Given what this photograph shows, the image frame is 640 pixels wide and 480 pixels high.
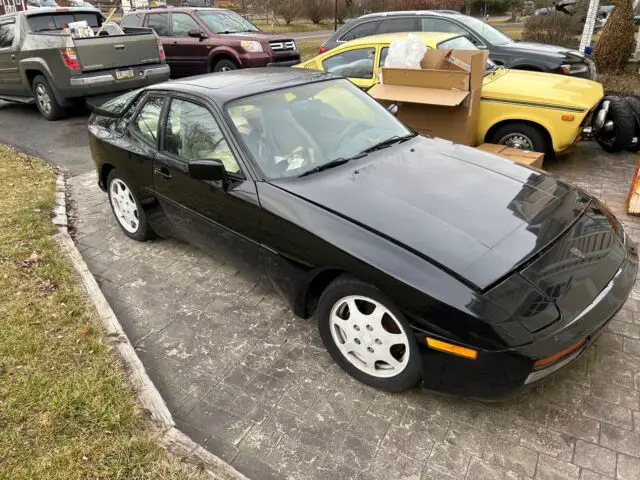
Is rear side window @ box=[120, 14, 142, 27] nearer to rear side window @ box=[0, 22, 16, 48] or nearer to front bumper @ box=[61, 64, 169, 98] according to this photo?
rear side window @ box=[0, 22, 16, 48]

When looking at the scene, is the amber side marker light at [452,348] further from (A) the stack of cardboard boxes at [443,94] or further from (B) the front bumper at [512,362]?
(A) the stack of cardboard boxes at [443,94]

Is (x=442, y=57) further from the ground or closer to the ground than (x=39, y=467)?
further from the ground

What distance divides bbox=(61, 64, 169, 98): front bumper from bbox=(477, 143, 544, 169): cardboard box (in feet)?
20.9

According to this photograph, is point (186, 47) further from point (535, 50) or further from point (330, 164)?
point (330, 164)

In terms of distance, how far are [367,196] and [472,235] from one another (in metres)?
0.64

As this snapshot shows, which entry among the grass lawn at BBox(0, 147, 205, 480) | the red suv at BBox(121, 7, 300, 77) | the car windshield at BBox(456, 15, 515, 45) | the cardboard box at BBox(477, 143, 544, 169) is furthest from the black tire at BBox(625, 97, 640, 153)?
the red suv at BBox(121, 7, 300, 77)

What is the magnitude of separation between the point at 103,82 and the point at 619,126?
26.3 ft

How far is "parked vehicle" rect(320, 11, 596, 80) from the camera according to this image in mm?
7293

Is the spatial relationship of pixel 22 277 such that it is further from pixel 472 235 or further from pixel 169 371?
pixel 472 235

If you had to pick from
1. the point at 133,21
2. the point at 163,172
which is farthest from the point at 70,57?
the point at 163,172

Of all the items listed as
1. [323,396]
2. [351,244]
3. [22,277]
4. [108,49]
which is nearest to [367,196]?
[351,244]

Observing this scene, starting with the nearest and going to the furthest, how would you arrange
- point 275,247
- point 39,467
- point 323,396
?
point 39,467
point 323,396
point 275,247

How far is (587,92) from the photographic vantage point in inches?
222

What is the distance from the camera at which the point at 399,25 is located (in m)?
8.25
